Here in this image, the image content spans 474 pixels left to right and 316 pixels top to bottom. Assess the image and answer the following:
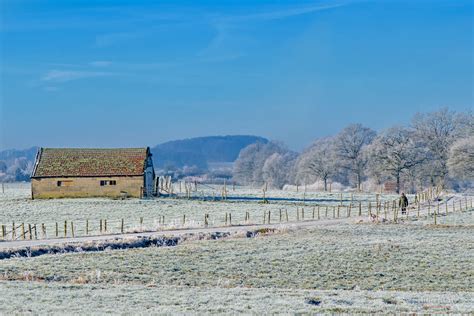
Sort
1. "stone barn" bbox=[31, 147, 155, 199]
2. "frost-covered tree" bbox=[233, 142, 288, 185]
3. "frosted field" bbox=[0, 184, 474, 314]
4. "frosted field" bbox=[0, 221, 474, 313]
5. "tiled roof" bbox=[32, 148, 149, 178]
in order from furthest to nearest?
1. "frost-covered tree" bbox=[233, 142, 288, 185]
2. "tiled roof" bbox=[32, 148, 149, 178]
3. "stone barn" bbox=[31, 147, 155, 199]
4. "frosted field" bbox=[0, 221, 474, 313]
5. "frosted field" bbox=[0, 184, 474, 314]

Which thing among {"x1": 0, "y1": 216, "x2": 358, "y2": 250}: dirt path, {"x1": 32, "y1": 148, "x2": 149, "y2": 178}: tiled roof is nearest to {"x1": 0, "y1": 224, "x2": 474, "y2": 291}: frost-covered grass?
{"x1": 0, "y1": 216, "x2": 358, "y2": 250}: dirt path

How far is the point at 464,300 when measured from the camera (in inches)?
816

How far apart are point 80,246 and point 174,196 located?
41.2 m

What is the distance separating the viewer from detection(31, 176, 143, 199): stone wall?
71938 mm

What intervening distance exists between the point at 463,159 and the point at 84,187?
44.5 meters

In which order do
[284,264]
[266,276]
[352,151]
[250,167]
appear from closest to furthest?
1. [266,276]
2. [284,264]
3. [352,151]
4. [250,167]

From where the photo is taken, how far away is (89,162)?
75.0 m

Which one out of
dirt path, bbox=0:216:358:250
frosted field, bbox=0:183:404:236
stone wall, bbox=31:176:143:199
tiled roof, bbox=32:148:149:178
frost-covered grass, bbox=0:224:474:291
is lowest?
frost-covered grass, bbox=0:224:474:291

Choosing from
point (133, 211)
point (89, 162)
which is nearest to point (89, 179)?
point (89, 162)

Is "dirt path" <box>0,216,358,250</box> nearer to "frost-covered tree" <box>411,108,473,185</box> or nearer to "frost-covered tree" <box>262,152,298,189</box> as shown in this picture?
"frost-covered tree" <box>411,108,473,185</box>

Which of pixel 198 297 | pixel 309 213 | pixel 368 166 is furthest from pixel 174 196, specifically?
pixel 198 297

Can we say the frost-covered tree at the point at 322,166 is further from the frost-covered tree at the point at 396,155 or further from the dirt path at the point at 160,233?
the dirt path at the point at 160,233

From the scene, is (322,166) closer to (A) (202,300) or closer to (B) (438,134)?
(B) (438,134)

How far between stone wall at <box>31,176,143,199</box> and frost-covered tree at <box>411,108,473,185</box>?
43.1 m
